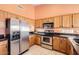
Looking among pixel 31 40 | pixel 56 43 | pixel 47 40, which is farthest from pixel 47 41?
pixel 31 40

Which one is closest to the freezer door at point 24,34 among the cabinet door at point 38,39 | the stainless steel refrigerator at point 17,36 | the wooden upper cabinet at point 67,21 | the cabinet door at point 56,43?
the stainless steel refrigerator at point 17,36

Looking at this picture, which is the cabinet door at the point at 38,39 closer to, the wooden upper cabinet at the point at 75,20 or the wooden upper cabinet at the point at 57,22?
the wooden upper cabinet at the point at 57,22

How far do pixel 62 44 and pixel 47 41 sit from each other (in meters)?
0.21

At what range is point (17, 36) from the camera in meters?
1.36

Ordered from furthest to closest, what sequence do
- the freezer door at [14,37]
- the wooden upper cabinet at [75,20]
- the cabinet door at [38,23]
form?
the freezer door at [14,37] → the cabinet door at [38,23] → the wooden upper cabinet at [75,20]

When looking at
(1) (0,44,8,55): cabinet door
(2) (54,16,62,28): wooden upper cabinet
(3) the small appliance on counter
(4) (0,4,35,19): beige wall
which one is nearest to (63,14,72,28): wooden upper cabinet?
(2) (54,16,62,28): wooden upper cabinet

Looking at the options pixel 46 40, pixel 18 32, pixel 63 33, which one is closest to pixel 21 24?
pixel 18 32

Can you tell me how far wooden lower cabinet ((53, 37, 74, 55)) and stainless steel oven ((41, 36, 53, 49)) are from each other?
5 cm

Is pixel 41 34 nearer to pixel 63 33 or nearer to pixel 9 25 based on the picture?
pixel 63 33

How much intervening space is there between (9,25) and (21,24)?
0.26 metres

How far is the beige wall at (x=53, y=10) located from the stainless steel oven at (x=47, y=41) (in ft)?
0.96

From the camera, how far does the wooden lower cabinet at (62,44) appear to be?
1.19 m

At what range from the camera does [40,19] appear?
3.99 feet
